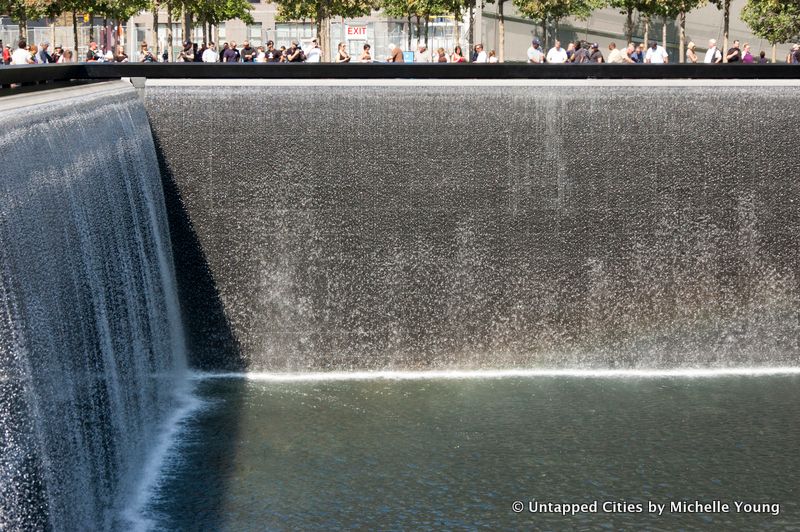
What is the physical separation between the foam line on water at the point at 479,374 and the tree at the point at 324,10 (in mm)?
21303

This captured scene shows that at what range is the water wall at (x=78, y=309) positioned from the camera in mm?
6141

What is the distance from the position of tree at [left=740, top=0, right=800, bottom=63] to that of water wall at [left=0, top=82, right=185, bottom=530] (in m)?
27.1

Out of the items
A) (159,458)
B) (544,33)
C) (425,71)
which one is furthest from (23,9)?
(159,458)

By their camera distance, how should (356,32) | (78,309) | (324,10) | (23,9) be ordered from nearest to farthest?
(78,309)
(23,9)
(324,10)
(356,32)

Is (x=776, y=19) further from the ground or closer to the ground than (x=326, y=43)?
further from the ground

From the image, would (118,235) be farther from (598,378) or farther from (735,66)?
(735,66)

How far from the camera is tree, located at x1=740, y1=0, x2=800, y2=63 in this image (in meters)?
32.9

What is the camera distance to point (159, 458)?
8.66m

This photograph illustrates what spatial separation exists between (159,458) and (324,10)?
90.6 ft

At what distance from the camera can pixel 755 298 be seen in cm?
1133

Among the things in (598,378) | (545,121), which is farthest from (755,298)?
(545,121)

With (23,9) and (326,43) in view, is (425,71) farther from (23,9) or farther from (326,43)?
(23,9)

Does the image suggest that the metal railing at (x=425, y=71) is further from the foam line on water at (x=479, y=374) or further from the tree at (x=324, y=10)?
the tree at (x=324, y=10)

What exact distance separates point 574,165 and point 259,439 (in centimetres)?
429
